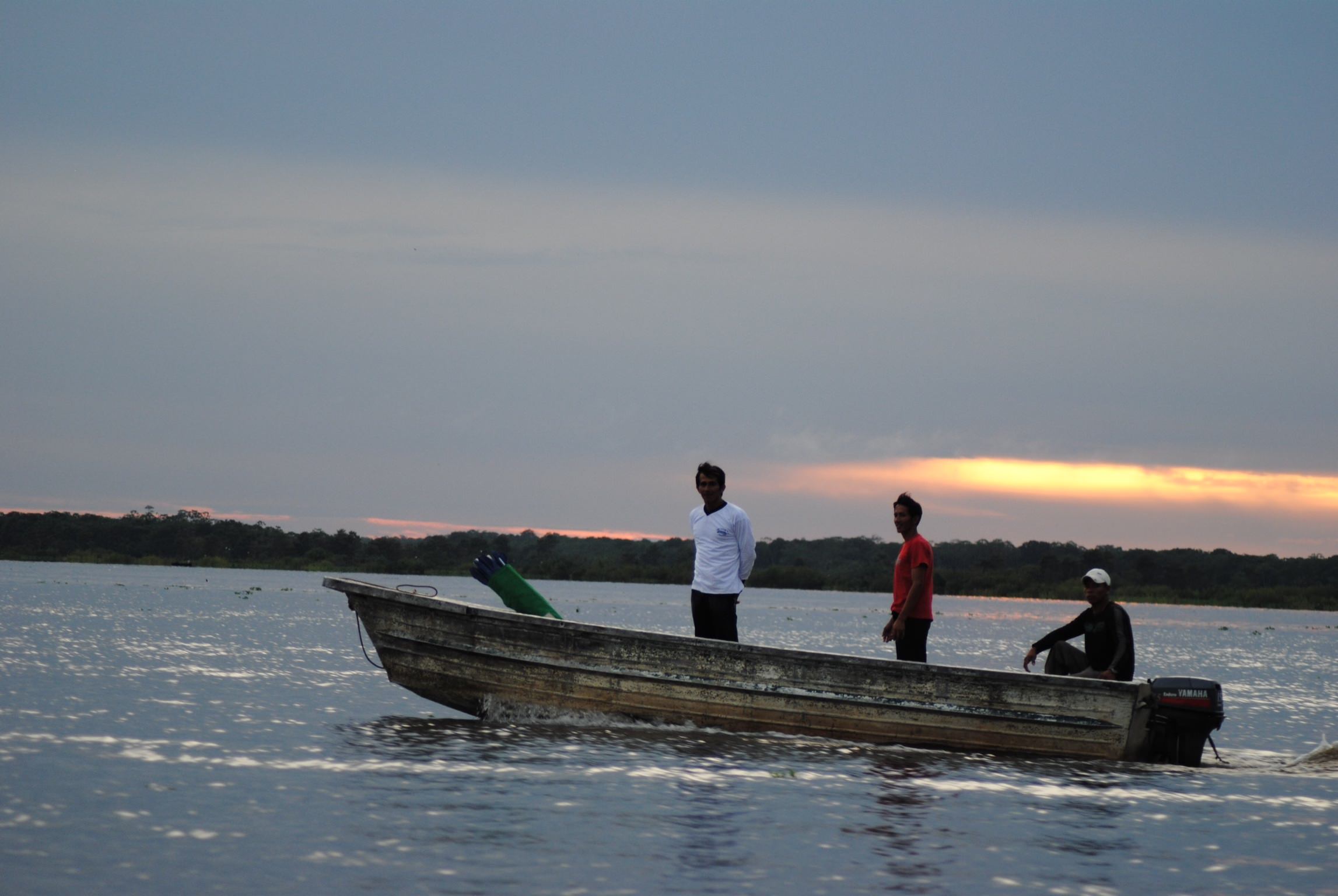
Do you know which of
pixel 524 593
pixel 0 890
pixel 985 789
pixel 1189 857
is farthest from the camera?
pixel 524 593

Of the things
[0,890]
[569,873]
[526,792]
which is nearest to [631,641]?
[526,792]

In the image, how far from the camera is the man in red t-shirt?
1268 cm

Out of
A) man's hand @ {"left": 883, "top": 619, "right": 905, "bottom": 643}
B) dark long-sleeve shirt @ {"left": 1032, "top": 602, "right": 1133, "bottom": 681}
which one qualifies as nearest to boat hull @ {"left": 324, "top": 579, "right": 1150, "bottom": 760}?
dark long-sleeve shirt @ {"left": 1032, "top": 602, "right": 1133, "bottom": 681}

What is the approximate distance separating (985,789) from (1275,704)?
16706 mm

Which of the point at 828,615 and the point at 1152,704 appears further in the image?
the point at 828,615

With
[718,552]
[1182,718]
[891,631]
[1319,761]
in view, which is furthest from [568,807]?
[1319,761]

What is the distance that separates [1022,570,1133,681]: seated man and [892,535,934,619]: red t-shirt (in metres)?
1.16

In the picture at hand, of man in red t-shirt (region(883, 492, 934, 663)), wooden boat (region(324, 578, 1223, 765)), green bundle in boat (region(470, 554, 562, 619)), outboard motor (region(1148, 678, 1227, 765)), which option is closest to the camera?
man in red t-shirt (region(883, 492, 934, 663))

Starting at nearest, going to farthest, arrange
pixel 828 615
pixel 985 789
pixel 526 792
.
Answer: pixel 526 792, pixel 985 789, pixel 828 615

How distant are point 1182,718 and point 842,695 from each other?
3.35 meters

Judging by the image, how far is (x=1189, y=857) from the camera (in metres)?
10.1

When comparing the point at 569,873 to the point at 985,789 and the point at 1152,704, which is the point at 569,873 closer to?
the point at 985,789

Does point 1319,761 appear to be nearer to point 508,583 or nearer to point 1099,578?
point 1099,578

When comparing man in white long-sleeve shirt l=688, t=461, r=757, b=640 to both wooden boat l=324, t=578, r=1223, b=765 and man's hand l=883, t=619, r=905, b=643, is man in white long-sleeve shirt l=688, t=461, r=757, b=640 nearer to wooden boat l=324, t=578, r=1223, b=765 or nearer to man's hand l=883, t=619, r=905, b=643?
wooden boat l=324, t=578, r=1223, b=765
